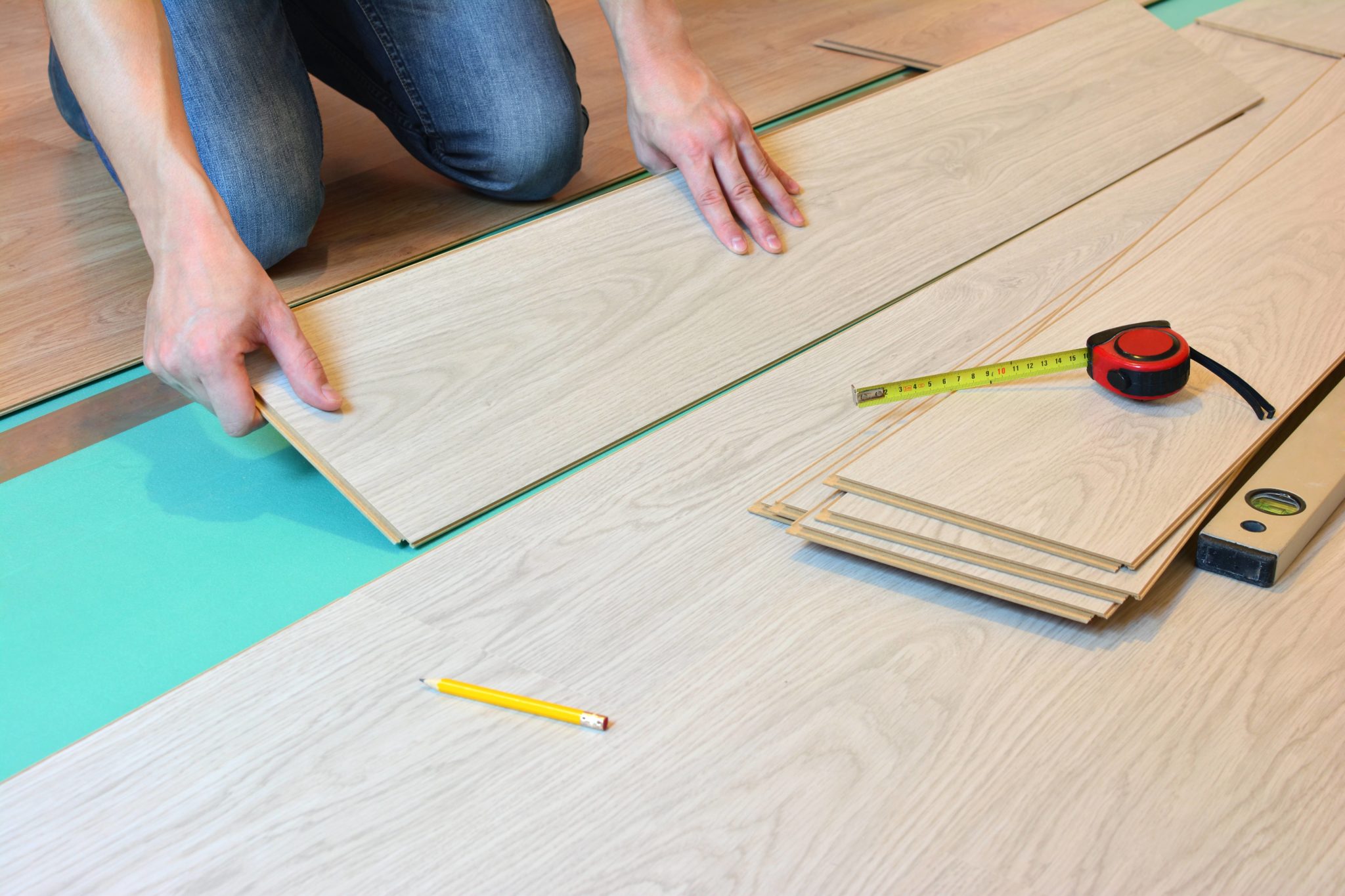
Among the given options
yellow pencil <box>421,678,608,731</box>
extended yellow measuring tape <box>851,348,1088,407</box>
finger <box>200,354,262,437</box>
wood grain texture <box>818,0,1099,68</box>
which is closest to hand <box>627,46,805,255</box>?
extended yellow measuring tape <box>851,348,1088,407</box>

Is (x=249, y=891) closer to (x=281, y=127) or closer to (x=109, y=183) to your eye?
(x=281, y=127)

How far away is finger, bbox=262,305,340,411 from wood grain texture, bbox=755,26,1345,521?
64 cm

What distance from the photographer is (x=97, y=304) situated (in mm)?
2170

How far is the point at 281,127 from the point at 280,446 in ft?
2.36

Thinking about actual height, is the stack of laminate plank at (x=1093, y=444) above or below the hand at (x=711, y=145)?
below

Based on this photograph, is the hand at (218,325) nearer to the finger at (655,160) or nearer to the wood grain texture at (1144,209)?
the wood grain texture at (1144,209)

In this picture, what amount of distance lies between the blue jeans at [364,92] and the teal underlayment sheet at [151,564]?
53cm

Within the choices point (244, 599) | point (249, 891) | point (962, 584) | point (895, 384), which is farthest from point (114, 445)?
point (962, 584)

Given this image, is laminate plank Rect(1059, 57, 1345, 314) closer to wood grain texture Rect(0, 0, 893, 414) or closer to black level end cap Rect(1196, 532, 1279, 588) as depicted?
black level end cap Rect(1196, 532, 1279, 588)

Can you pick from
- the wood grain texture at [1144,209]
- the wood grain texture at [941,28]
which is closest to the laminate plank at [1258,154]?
the wood grain texture at [1144,209]

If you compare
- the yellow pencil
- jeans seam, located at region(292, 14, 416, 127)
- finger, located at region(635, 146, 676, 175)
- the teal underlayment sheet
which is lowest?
the teal underlayment sheet

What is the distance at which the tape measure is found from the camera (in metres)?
1.32

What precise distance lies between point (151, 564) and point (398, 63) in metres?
1.23

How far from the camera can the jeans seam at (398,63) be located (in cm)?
223
